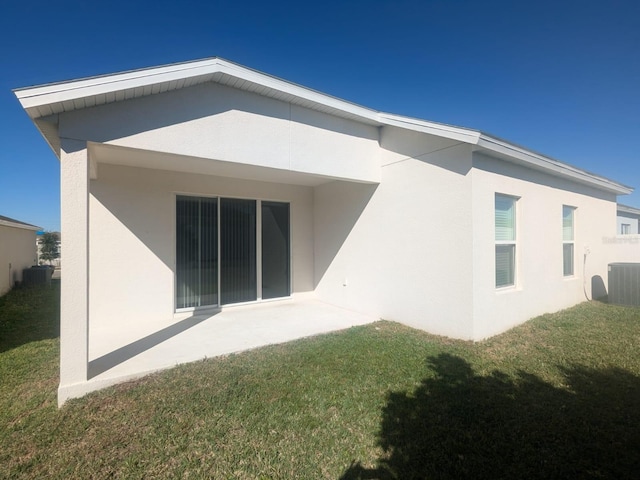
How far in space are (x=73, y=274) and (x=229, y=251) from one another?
13.7 ft

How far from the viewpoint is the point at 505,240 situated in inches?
245

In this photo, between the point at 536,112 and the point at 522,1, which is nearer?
the point at 522,1

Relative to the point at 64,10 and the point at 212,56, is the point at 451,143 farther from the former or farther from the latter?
the point at 64,10

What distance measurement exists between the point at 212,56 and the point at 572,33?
28.0ft

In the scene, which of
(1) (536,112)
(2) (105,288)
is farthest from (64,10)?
(1) (536,112)

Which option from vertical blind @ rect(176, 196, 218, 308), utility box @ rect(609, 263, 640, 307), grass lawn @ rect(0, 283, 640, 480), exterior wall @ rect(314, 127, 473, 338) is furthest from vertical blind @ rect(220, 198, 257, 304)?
utility box @ rect(609, 263, 640, 307)

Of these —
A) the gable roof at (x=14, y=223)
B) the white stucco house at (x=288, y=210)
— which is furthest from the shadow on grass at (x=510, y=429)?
the gable roof at (x=14, y=223)

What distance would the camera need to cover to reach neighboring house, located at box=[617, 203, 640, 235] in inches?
517

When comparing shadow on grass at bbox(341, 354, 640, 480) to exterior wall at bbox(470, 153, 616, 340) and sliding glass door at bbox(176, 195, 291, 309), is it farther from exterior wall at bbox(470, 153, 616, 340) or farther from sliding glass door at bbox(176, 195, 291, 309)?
sliding glass door at bbox(176, 195, 291, 309)

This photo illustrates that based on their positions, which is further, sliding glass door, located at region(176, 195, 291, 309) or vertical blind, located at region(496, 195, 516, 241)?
sliding glass door, located at region(176, 195, 291, 309)

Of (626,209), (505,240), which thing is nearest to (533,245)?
(505,240)

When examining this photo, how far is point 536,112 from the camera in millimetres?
10398

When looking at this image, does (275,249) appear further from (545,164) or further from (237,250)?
(545,164)

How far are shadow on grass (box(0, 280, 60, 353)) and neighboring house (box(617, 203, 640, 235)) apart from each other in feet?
66.7
